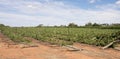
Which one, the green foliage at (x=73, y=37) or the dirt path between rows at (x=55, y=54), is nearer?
the dirt path between rows at (x=55, y=54)

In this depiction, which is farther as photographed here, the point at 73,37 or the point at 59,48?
the point at 73,37

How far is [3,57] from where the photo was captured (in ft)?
27.0

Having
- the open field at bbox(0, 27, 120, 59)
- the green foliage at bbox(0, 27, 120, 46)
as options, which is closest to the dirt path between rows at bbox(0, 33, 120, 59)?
the open field at bbox(0, 27, 120, 59)

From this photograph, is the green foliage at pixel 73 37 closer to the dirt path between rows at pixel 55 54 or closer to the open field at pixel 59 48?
the open field at pixel 59 48

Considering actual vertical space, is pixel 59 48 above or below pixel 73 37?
below

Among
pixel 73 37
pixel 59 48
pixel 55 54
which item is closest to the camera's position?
pixel 55 54

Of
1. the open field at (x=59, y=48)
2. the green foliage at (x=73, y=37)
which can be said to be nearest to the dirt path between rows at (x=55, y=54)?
the open field at (x=59, y=48)

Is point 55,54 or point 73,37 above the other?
point 73,37

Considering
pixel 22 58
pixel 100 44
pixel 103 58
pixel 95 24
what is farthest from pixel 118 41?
pixel 95 24

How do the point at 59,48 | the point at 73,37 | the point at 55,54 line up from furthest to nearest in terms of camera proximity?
1. the point at 73,37
2. the point at 59,48
3. the point at 55,54

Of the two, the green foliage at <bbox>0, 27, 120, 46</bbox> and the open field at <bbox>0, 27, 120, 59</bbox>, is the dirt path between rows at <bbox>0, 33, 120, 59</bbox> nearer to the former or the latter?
the open field at <bbox>0, 27, 120, 59</bbox>

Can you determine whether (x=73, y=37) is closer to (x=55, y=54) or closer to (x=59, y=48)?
(x=59, y=48)

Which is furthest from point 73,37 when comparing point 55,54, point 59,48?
point 55,54

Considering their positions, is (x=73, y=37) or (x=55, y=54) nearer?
(x=55, y=54)
